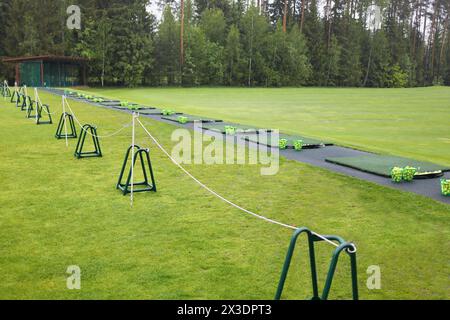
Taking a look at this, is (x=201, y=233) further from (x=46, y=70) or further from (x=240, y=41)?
(x=240, y=41)

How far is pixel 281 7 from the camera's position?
79.8 m

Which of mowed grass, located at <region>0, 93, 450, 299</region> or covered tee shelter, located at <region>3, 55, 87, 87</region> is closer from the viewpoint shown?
mowed grass, located at <region>0, 93, 450, 299</region>

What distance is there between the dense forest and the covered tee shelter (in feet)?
18.5

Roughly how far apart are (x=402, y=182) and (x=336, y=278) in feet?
15.6

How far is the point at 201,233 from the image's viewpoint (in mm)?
6512

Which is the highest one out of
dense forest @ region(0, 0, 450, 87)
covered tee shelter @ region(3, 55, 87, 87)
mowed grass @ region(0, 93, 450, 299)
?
dense forest @ region(0, 0, 450, 87)

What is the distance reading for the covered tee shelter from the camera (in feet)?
139

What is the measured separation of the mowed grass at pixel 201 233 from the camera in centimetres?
496

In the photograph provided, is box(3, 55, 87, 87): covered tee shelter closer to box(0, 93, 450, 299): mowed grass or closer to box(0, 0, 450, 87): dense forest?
box(0, 0, 450, 87): dense forest

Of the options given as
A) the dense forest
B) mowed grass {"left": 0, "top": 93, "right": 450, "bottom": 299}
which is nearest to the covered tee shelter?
the dense forest

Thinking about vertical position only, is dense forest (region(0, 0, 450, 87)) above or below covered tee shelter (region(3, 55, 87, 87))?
above

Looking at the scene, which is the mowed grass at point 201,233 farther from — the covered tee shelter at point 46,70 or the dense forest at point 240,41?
the dense forest at point 240,41

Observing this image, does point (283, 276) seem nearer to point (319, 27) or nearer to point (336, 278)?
point (336, 278)

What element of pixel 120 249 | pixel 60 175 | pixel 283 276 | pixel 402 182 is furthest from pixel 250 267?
pixel 60 175
